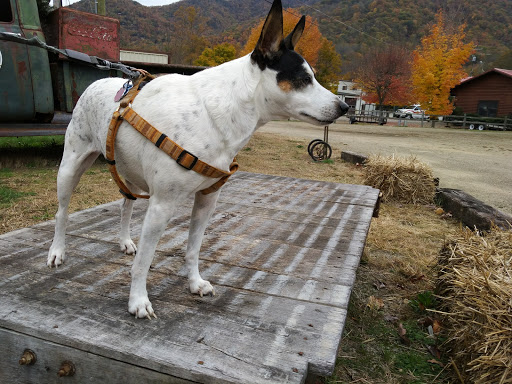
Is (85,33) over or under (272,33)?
over

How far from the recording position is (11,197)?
4.89 meters

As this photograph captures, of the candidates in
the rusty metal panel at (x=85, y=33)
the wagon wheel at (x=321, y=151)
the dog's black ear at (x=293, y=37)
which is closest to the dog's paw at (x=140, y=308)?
the dog's black ear at (x=293, y=37)

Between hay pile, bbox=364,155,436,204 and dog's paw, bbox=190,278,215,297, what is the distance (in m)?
5.02

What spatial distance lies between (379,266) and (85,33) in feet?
18.6

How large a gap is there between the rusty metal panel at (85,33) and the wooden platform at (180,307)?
4.08m

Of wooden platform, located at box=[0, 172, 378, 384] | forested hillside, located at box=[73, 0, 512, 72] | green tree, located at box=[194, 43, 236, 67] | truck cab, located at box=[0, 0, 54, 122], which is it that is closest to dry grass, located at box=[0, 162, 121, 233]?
truck cab, located at box=[0, 0, 54, 122]

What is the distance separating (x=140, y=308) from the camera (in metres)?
1.83

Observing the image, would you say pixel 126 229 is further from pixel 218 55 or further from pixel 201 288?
pixel 218 55

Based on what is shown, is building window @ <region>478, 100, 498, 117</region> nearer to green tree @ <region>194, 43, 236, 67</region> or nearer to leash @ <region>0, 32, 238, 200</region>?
green tree @ <region>194, 43, 236, 67</region>

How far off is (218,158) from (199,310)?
745 millimetres

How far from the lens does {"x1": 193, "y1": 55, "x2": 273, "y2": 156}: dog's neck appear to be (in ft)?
5.94

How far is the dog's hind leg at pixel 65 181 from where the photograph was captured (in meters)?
2.28

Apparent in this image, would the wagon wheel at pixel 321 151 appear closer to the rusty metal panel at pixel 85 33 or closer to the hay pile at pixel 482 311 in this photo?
the rusty metal panel at pixel 85 33

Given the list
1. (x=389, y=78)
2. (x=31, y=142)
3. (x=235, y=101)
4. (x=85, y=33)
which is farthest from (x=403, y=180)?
(x=389, y=78)
